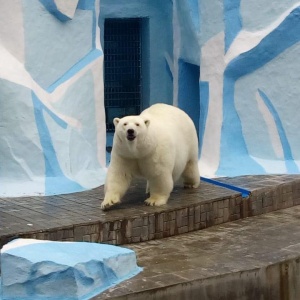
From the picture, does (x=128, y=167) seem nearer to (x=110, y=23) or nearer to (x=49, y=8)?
(x=49, y=8)

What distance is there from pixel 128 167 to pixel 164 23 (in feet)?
11.9

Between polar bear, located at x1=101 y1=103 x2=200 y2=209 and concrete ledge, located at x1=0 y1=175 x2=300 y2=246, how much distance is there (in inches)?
6.3

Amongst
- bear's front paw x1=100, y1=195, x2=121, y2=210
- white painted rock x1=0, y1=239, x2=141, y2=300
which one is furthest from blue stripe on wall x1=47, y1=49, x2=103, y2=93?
white painted rock x1=0, y1=239, x2=141, y2=300

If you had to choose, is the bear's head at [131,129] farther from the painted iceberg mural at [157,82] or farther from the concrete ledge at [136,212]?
the painted iceberg mural at [157,82]

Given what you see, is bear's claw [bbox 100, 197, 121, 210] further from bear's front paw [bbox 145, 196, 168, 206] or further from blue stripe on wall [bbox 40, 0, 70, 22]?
blue stripe on wall [bbox 40, 0, 70, 22]

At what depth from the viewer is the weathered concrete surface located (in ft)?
17.0

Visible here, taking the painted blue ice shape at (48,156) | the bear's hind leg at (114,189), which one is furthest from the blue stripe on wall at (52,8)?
the bear's hind leg at (114,189)

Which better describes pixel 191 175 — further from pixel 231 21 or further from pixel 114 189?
pixel 231 21

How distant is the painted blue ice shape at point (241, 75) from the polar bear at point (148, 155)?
1468 mm

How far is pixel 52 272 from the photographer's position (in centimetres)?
480

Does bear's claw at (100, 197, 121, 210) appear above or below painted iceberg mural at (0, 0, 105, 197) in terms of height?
below

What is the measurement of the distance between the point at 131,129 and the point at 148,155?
0.39m

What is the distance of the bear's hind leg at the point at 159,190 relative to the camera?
21.8 ft

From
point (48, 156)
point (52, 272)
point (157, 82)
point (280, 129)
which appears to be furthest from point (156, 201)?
point (157, 82)
